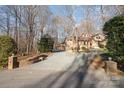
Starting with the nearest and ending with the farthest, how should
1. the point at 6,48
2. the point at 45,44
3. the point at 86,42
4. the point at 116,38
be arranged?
the point at 116,38 < the point at 6,48 < the point at 86,42 < the point at 45,44

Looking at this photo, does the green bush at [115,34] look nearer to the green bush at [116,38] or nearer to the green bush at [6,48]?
the green bush at [116,38]

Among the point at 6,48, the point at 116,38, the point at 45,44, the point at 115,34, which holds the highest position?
the point at 115,34

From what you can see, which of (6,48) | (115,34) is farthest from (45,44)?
(115,34)

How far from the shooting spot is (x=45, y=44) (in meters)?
13.2

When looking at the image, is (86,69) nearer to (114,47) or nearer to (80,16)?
(114,47)

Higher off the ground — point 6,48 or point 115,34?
point 115,34

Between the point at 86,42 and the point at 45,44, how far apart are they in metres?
2.55

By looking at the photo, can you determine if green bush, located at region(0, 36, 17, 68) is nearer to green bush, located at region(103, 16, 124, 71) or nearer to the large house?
the large house

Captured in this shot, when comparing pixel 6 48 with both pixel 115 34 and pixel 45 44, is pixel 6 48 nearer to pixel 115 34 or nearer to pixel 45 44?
pixel 45 44

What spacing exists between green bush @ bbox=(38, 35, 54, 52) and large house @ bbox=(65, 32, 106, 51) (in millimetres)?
1204

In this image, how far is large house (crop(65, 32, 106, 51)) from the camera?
33.5 feet

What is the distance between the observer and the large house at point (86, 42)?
Result: 10199mm

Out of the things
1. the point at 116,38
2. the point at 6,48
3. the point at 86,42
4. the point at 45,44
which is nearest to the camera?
the point at 116,38
